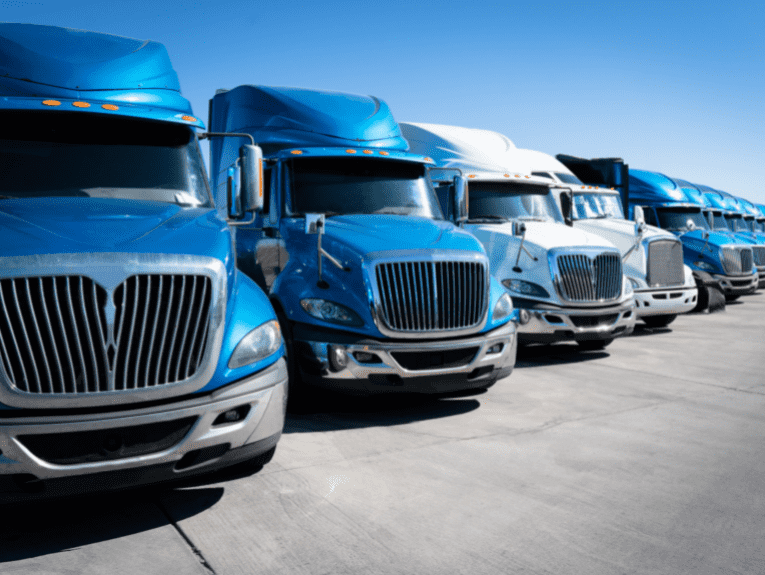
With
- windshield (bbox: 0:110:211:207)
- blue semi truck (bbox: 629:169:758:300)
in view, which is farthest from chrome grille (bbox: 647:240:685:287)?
windshield (bbox: 0:110:211:207)

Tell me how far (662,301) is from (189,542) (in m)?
9.74

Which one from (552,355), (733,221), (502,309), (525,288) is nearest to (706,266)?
(733,221)

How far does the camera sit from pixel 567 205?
11305mm

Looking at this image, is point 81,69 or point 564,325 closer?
point 81,69

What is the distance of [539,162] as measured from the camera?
1348 centimetres

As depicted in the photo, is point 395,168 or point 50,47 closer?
point 50,47

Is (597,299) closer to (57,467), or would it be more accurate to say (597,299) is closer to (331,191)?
(331,191)

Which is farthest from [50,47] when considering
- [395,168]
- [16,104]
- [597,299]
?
[597,299]

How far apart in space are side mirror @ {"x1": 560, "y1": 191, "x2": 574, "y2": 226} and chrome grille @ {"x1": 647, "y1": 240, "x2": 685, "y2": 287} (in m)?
1.45

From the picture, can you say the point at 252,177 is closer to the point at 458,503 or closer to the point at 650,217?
the point at 458,503

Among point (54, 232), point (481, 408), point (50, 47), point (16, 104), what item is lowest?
point (481, 408)

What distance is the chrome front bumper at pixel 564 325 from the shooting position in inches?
340

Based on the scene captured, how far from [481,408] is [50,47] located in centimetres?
477

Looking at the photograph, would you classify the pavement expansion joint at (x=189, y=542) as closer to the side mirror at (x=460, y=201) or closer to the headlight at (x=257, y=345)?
the headlight at (x=257, y=345)
